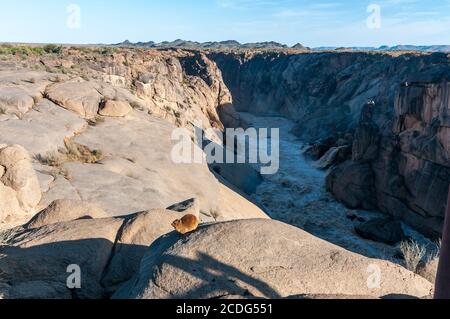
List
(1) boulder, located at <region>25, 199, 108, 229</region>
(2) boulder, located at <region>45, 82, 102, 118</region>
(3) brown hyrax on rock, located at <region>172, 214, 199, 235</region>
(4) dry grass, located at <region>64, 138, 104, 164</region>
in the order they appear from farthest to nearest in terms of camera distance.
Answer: (2) boulder, located at <region>45, 82, 102, 118</region> < (4) dry grass, located at <region>64, 138, 104, 164</region> < (1) boulder, located at <region>25, 199, 108, 229</region> < (3) brown hyrax on rock, located at <region>172, 214, 199, 235</region>

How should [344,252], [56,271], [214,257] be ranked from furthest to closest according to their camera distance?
[56,271] → [344,252] → [214,257]

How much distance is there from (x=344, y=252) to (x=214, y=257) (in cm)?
181

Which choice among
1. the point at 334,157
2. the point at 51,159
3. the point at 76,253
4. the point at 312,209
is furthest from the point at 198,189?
the point at 334,157

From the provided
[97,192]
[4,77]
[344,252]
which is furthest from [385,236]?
[4,77]

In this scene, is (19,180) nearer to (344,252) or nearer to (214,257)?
(214,257)

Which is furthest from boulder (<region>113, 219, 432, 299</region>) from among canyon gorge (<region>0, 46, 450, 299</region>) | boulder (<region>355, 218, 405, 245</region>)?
boulder (<region>355, 218, 405, 245</region>)

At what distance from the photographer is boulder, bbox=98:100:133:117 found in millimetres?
18547

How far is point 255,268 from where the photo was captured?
507 cm

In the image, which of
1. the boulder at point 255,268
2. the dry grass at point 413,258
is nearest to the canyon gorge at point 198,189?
the boulder at point 255,268

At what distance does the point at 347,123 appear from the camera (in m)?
40.6

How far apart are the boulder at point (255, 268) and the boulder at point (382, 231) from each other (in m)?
14.5

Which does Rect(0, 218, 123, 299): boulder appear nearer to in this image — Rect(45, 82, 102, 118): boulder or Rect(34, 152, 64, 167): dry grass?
Rect(34, 152, 64, 167): dry grass

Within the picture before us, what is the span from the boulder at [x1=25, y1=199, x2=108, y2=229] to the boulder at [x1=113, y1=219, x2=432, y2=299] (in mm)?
3124

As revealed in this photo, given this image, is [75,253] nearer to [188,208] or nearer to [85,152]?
[188,208]
